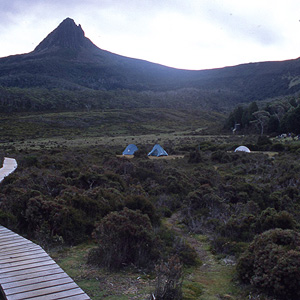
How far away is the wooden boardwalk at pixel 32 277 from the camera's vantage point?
365 centimetres

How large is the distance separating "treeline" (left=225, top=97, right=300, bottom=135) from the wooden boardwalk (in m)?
40.0

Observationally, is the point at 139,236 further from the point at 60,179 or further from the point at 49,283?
the point at 60,179

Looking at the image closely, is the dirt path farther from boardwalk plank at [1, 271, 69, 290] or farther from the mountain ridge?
the mountain ridge

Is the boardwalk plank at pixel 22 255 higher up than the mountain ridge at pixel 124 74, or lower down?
lower down

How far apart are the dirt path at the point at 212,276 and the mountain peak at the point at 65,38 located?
18329 centimetres

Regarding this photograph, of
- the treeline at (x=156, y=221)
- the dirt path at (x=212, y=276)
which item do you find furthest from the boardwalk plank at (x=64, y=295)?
the dirt path at (x=212, y=276)

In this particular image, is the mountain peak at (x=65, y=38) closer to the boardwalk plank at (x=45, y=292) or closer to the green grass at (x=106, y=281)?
the green grass at (x=106, y=281)

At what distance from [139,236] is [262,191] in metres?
6.71

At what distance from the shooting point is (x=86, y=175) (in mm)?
11156

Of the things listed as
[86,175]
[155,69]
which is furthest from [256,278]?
[155,69]

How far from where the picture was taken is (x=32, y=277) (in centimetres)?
406

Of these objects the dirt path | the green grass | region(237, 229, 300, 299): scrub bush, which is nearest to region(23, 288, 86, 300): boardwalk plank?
the green grass

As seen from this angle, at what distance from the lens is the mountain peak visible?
178 metres

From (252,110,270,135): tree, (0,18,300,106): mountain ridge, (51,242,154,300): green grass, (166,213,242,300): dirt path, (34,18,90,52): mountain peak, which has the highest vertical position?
(34,18,90,52): mountain peak
